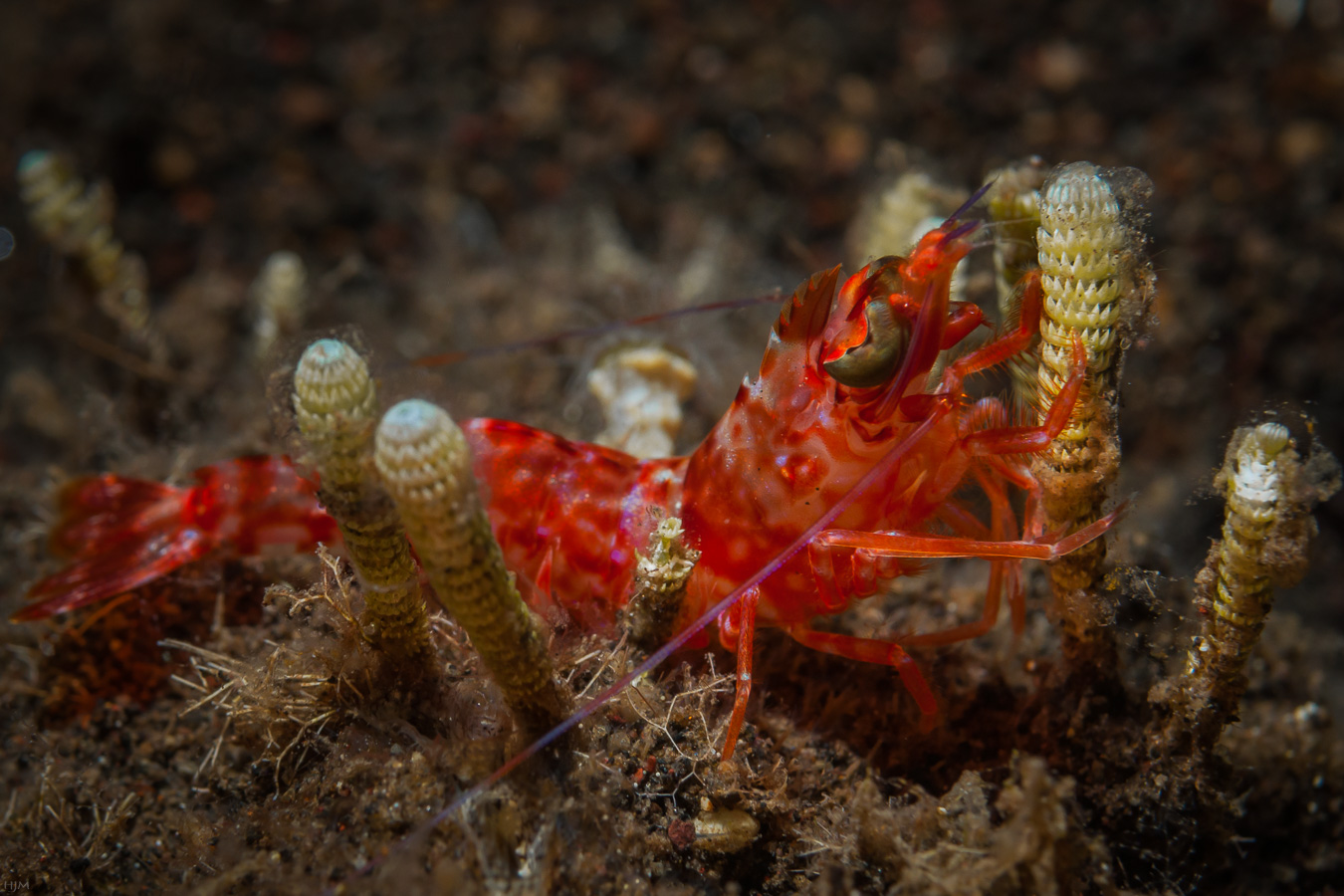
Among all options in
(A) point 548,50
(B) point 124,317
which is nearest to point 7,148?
(B) point 124,317

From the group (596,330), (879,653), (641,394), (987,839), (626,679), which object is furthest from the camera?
(641,394)

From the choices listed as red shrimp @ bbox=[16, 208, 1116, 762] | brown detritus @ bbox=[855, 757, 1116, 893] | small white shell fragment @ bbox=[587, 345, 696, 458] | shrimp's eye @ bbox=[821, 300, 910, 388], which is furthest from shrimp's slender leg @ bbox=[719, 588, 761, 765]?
small white shell fragment @ bbox=[587, 345, 696, 458]

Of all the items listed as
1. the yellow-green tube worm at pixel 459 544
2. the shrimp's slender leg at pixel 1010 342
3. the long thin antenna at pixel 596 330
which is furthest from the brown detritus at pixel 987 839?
the long thin antenna at pixel 596 330

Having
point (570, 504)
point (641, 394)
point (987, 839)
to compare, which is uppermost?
point (641, 394)

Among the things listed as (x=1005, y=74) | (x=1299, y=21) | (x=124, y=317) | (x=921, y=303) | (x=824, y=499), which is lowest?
(x=824, y=499)

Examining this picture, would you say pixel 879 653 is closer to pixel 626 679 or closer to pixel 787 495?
pixel 787 495

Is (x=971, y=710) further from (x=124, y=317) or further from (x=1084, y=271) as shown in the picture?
(x=124, y=317)

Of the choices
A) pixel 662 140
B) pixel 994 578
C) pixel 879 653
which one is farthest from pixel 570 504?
pixel 662 140
